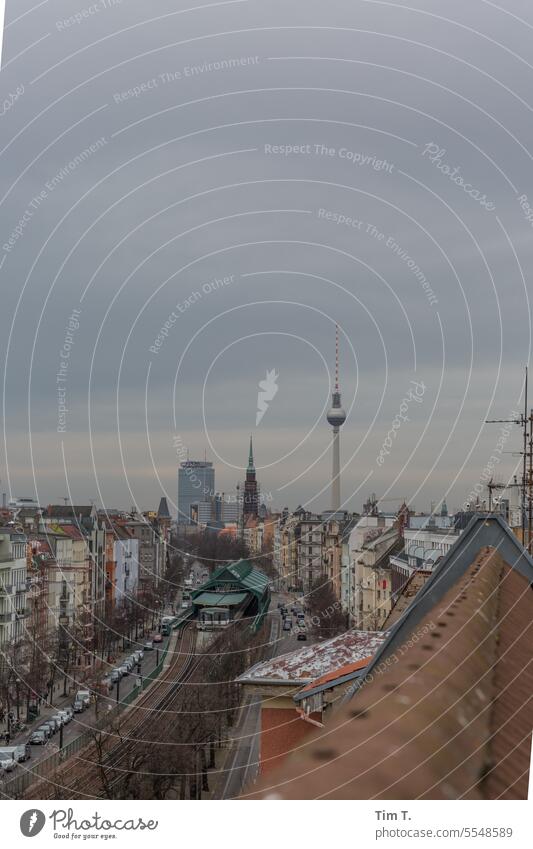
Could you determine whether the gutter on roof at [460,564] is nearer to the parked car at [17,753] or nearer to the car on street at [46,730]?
the parked car at [17,753]

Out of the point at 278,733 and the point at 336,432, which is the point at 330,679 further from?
the point at 336,432

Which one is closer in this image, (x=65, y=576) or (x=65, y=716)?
(x=65, y=716)

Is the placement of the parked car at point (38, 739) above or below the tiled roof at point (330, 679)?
below

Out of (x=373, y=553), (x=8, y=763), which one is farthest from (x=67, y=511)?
(x=8, y=763)

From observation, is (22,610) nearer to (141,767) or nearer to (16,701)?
(16,701)

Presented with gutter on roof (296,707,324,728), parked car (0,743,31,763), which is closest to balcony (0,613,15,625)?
parked car (0,743,31,763)

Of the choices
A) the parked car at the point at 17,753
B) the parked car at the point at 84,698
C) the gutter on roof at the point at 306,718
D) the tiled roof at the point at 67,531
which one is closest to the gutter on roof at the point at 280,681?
the gutter on roof at the point at 306,718

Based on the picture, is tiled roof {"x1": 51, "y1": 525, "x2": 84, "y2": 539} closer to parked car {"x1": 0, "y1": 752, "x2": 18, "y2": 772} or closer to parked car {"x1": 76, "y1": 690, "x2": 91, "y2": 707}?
parked car {"x1": 76, "y1": 690, "x2": 91, "y2": 707}
